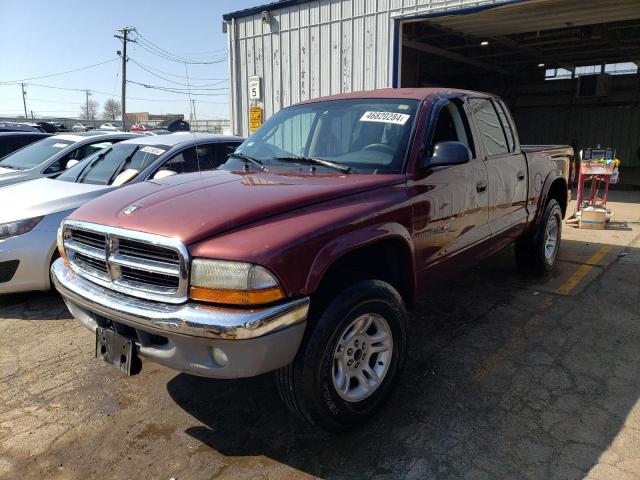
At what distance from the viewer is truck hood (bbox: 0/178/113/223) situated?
4.72 m

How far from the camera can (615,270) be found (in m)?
5.96

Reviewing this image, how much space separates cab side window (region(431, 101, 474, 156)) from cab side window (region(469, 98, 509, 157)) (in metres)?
0.25

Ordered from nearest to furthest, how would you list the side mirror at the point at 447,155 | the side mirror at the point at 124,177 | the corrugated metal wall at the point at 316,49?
the side mirror at the point at 447,155, the side mirror at the point at 124,177, the corrugated metal wall at the point at 316,49

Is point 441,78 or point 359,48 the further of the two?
point 441,78

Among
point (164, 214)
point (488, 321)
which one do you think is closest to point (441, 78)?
point (488, 321)

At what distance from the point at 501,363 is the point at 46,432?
3.03 metres

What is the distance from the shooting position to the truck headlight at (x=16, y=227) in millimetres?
4551

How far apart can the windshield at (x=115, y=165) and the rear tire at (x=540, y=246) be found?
409 cm

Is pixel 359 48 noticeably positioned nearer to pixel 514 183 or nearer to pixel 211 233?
pixel 514 183

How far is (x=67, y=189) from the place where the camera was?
17.4ft

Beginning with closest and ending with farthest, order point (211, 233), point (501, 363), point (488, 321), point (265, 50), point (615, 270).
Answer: point (211, 233), point (501, 363), point (488, 321), point (615, 270), point (265, 50)

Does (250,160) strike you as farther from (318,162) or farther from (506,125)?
(506,125)

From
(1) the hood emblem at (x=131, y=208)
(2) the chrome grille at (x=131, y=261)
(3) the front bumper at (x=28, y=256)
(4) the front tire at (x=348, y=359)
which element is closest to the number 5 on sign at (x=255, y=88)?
(3) the front bumper at (x=28, y=256)

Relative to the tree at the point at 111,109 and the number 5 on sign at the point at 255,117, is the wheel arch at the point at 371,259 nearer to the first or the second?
the number 5 on sign at the point at 255,117
